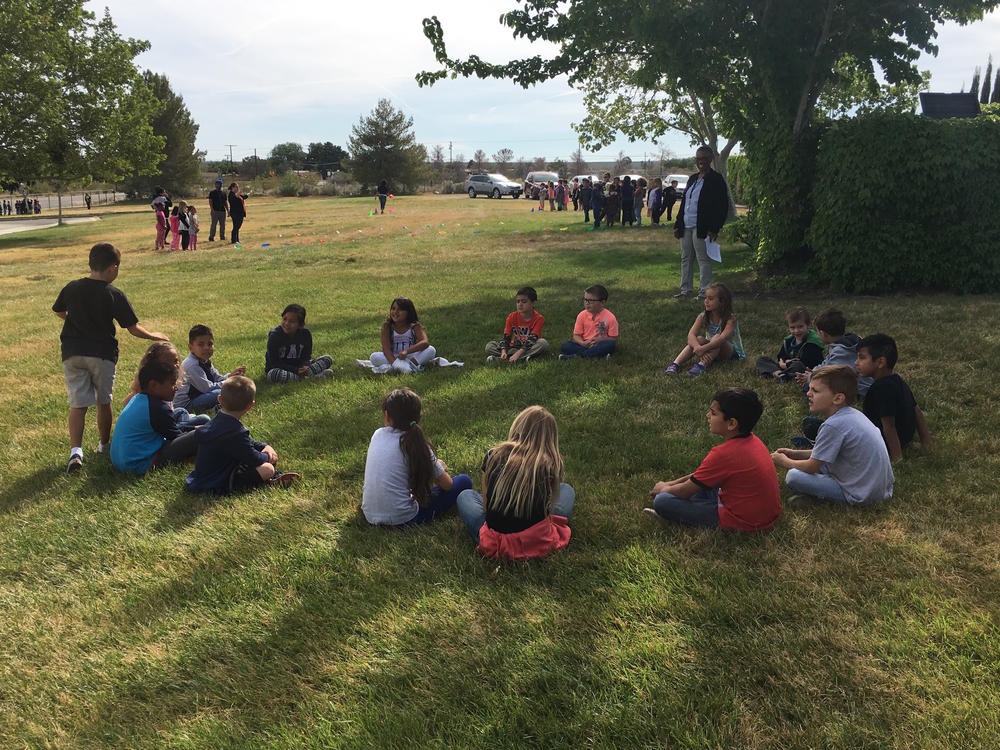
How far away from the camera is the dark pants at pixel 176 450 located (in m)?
5.16

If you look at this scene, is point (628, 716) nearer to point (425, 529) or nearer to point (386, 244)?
point (425, 529)

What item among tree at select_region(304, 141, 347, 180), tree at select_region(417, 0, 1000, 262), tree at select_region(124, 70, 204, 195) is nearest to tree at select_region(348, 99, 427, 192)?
tree at select_region(124, 70, 204, 195)

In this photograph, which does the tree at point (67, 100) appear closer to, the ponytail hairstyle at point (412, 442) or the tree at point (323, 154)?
the ponytail hairstyle at point (412, 442)

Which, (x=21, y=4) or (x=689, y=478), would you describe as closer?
(x=689, y=478)

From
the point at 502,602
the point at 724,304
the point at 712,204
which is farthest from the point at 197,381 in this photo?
the point at 712,204

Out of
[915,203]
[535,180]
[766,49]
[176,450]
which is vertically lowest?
[176,450]

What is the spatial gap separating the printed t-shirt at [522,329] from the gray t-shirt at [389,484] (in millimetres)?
3931

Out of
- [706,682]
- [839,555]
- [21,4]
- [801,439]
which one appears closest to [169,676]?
[706,682]

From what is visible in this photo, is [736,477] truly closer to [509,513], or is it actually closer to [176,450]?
[509,513]

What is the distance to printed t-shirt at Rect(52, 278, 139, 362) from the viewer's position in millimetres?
5363

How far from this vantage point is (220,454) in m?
4.71

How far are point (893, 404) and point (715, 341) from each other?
246 cm

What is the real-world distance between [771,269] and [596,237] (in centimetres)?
1029

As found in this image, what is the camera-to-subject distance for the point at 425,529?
4.14 meters
